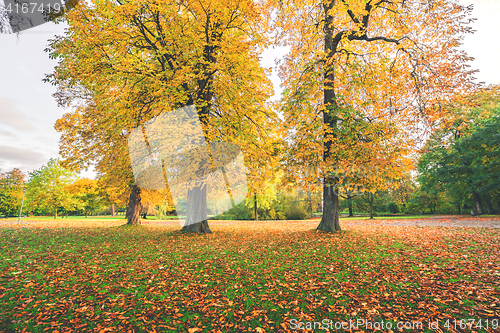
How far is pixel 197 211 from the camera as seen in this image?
12133 mm

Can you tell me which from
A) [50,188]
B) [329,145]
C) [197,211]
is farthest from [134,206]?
[50,188]

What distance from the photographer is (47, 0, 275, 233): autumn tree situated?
8547 millimetres

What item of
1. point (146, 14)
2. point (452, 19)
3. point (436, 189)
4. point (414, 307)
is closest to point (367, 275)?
point (414, 307)

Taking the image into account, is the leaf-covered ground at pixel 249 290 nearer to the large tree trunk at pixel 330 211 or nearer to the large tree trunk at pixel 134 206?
the large tree trunk at pixel 330 211

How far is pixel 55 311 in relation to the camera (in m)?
3.59

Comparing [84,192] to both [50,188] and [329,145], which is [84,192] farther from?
[329,145]

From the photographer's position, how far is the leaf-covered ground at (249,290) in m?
3.40

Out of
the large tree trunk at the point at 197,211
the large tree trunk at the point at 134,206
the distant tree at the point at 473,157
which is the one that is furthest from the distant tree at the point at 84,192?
the distant tree at the point at 473,157

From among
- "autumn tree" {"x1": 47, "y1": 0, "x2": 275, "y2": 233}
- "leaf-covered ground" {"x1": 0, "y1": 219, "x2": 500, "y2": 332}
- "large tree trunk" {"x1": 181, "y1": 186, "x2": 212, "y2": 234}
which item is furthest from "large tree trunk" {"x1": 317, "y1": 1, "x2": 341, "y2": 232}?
"large tree trunk" {"x1": 181, "y1": 186, "x2": 212, "y2": 234}

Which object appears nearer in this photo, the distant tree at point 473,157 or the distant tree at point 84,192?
the distant tree at point 473,157

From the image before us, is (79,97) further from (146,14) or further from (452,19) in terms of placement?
(452,19)

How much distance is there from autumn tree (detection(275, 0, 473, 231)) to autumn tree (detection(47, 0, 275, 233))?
2.02 meters

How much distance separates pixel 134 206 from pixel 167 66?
515 inches

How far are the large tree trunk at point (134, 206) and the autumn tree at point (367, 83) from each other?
49.4 feet
